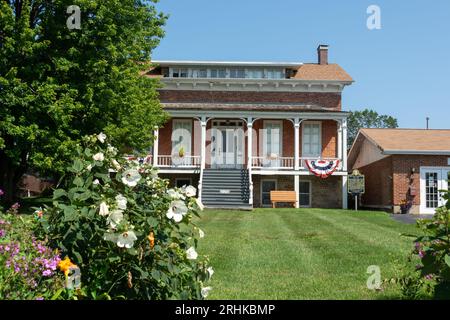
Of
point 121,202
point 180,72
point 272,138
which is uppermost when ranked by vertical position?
point 180,72

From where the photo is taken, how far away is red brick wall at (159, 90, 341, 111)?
92.8 ft

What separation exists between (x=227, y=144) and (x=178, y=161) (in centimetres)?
290

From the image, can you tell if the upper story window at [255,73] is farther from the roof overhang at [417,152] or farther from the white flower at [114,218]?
the white flower at [114,218]

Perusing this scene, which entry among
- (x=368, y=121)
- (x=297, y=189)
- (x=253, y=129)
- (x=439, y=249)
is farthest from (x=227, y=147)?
(x=368, y=121)

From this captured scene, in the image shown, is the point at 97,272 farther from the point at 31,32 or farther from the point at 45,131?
the point at 31,32

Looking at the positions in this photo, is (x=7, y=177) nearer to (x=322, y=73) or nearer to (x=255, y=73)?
(x=255, y=73)

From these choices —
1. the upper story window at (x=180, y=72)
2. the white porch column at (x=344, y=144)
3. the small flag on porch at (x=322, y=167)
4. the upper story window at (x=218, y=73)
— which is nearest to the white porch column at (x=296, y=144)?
the small flag on porch at (x=322, y=167)

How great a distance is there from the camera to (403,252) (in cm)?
923

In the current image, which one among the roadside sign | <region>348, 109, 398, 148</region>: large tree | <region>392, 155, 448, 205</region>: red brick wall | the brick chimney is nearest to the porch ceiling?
the roadside sign

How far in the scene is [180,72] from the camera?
29.5 metres

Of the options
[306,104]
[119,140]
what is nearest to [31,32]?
[119,140]

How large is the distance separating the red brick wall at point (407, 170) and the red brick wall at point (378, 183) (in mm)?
504

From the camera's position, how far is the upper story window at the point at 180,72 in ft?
96.6
